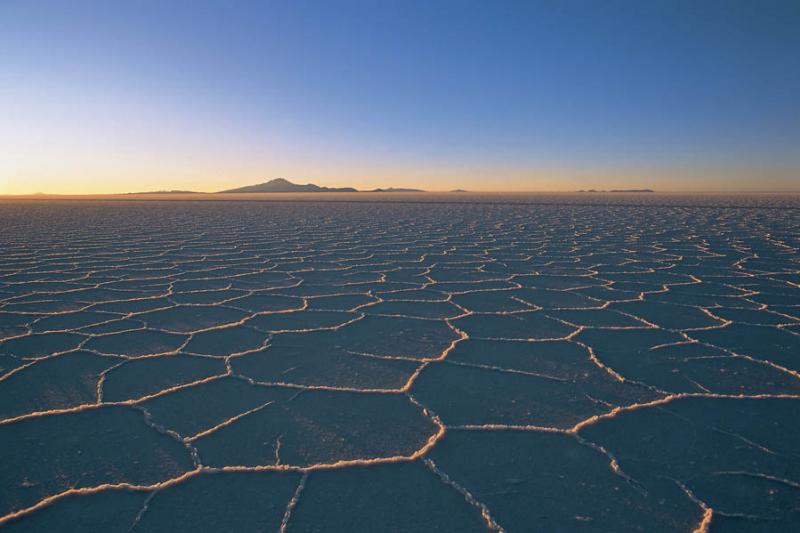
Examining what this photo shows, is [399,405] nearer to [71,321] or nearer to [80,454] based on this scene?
[80,454]

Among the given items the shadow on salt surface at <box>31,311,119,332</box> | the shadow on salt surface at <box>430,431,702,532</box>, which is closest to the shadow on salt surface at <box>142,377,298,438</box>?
the shadow on salt surface at <box>430,431,702,532</box>

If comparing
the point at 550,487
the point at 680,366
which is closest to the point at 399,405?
the point at 550,487

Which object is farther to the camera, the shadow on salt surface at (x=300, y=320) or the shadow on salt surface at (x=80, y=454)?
the shadow on salt surface at (x=300, y=320)

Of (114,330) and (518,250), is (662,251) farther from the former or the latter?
(114,330)

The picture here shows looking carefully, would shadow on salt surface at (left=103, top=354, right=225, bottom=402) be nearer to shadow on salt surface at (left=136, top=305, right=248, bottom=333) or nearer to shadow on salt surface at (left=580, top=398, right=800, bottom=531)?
shadow on salt surface at (left=136, top=305, right=248, bottom=333)

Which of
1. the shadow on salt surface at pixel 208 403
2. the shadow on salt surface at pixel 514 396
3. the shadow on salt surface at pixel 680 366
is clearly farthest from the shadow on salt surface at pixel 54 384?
the shadow on salt surface at pixel 680 366

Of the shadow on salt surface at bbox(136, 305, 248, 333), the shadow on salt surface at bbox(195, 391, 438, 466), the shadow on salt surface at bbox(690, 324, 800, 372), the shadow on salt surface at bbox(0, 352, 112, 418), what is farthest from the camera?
the shadow on salt surface at bbox(136, 305, 248, 333)

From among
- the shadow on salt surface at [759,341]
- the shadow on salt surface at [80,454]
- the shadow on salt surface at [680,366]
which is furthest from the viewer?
the shadow on salt surface at [759,341]

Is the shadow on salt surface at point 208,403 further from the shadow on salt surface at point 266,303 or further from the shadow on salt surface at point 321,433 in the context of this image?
the shadow on salt surface at point 266,303

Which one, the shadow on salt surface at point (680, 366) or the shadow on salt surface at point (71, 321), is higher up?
the shadow on salt surface at point (680, 366)
